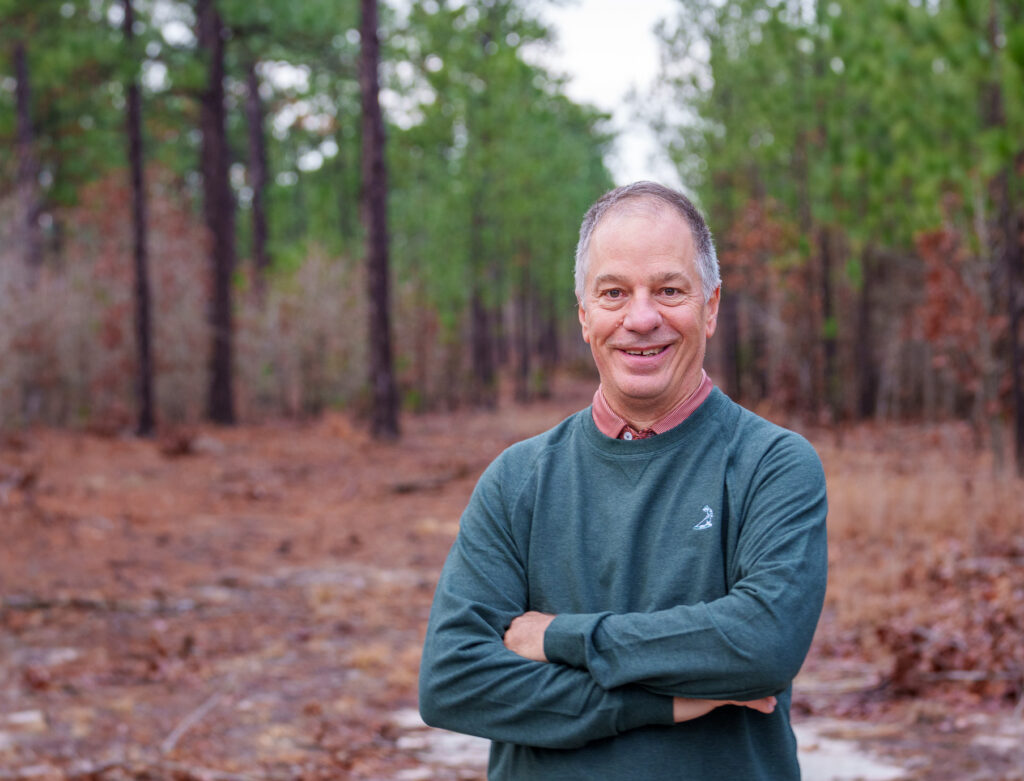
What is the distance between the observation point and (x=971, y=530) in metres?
9.01

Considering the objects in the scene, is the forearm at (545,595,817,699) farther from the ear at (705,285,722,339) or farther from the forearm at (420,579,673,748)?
the ear at (705,285,722,339)

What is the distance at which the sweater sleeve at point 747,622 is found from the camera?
7.15ft

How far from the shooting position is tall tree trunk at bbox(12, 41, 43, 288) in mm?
20391

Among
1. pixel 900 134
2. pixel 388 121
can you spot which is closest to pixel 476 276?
pixel 388 121

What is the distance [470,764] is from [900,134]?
32.4ft

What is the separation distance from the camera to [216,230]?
22.3 m

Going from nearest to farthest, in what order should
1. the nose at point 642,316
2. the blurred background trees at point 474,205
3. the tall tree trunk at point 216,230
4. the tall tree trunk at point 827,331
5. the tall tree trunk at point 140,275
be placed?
1. the nose at point 642,316
2. the blurred background trees at point 474,205
3. the tall tree trunk at point 827,331
4. the tall tree trunk at point 140,275
5. the tall tree trunk at point 216,230

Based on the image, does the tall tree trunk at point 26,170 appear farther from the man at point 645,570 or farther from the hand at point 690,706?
the hand at point 690,706

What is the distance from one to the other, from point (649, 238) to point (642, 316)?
0.16 metres

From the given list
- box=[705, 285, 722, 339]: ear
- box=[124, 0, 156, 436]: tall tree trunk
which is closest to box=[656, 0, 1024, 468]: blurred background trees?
box=[705, 285, 722, 339]: ear

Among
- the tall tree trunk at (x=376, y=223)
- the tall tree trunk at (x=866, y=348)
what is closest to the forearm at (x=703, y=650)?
the tall tree trunk at (x=376, y=223)

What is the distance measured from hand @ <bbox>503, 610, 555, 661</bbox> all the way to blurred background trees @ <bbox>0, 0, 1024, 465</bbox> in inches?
336

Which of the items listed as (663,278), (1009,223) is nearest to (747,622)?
(663,278)

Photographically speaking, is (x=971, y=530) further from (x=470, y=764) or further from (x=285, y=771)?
(x=285, y=771)
